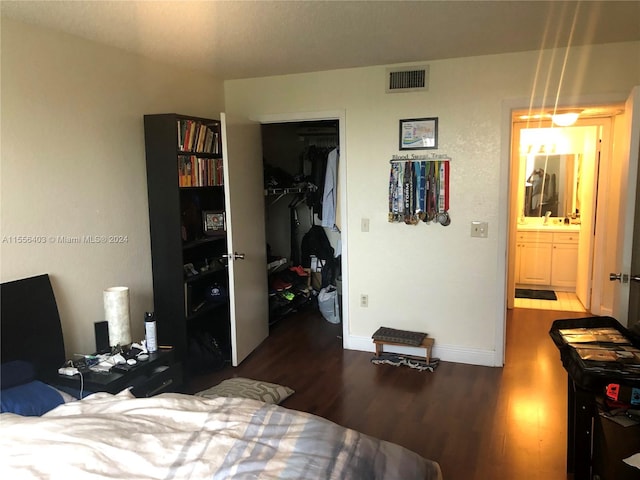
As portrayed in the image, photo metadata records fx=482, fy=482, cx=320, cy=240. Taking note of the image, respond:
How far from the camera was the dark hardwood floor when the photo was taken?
2.56m

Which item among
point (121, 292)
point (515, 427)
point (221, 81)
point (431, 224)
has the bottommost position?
point (515, 427)

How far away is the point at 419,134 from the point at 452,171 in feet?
1.24

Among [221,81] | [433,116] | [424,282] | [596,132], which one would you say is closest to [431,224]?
[424,282]

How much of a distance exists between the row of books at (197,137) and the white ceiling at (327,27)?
47cm

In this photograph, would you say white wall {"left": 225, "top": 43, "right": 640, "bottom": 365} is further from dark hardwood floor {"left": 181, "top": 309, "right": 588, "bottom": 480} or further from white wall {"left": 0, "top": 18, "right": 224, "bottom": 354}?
white wall {"left": 0, "top": 18, "right": 224, "bottom": 354}

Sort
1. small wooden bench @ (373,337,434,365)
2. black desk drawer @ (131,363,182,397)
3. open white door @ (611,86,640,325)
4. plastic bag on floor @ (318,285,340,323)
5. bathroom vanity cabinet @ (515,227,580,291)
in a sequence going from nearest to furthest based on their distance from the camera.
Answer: open white door @ (611,86,640,325) < black desk drawer @ (131,363,182,397) < small wooden bench @ (373,337,434,365) < plastic bag on floor @ (318,285,340,323) < bathroom vanity cabinet @ (515,227,580,291)

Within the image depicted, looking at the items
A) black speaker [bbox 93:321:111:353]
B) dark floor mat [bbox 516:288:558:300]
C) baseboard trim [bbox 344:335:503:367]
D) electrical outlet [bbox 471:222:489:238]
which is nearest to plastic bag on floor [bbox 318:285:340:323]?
baseboard trim [bbox 344:335:503:367]

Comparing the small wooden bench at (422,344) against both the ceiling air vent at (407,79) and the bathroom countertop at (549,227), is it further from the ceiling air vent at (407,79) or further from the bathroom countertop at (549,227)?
the bathroom countertop at (549,227)

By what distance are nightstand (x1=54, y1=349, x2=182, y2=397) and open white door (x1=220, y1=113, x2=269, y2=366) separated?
2.57 feet

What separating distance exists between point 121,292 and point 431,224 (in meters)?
2.28

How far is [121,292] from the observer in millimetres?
2881

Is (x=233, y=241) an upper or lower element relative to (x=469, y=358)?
upper

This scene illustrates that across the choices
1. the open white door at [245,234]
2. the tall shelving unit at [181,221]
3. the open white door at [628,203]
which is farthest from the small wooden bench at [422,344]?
the open white door at [628,203]

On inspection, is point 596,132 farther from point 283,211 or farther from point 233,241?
point 233,241
